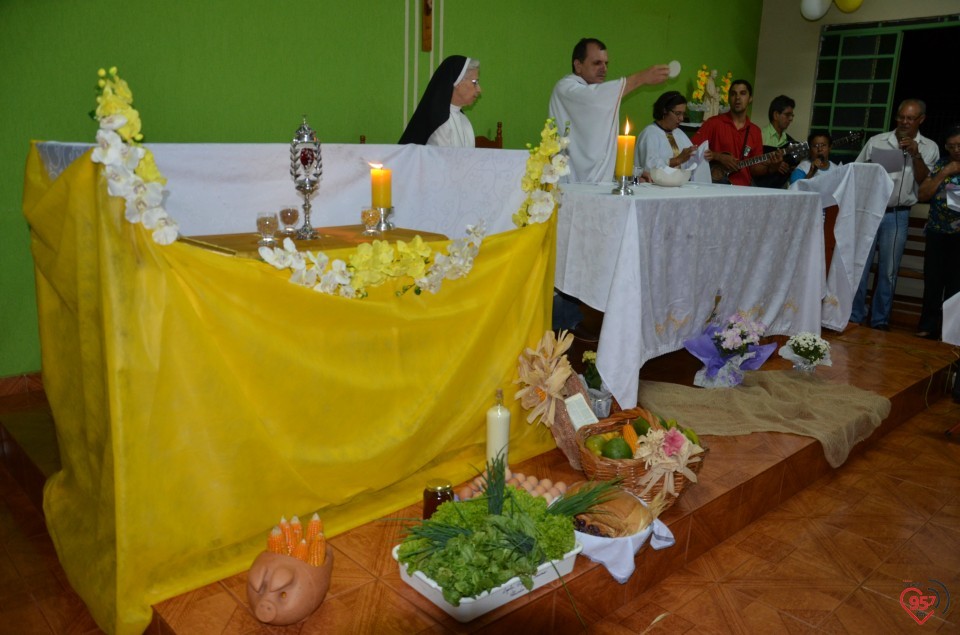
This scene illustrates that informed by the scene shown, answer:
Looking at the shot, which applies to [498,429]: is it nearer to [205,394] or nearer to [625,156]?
[205,394]

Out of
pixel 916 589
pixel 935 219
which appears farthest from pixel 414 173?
pixel 935 219

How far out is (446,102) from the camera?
3.69 m

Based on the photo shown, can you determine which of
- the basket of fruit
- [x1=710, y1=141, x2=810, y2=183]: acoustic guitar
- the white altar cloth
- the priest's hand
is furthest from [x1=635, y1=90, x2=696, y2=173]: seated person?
the basket of fruit

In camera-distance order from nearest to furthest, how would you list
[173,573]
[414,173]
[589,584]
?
[173,573], [589,584], [414,173]

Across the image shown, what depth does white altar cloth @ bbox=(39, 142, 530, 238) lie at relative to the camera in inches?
106

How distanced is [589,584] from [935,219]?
13.7ft

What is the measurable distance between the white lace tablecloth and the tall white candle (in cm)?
59

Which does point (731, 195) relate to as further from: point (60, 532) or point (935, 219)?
point (60, 532)

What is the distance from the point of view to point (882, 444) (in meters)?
3.55

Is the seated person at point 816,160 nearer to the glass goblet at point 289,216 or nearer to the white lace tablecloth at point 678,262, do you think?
the white lace tablecloth at point 678,262

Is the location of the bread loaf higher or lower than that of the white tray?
higher

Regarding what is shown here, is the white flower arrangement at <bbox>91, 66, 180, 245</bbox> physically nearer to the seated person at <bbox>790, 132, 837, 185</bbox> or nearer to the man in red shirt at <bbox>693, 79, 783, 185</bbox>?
the man in red shirt at <bbox>693, 79, 783, 185</bbox>

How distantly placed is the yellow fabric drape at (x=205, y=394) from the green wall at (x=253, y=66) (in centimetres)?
156

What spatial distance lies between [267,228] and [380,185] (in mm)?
560
